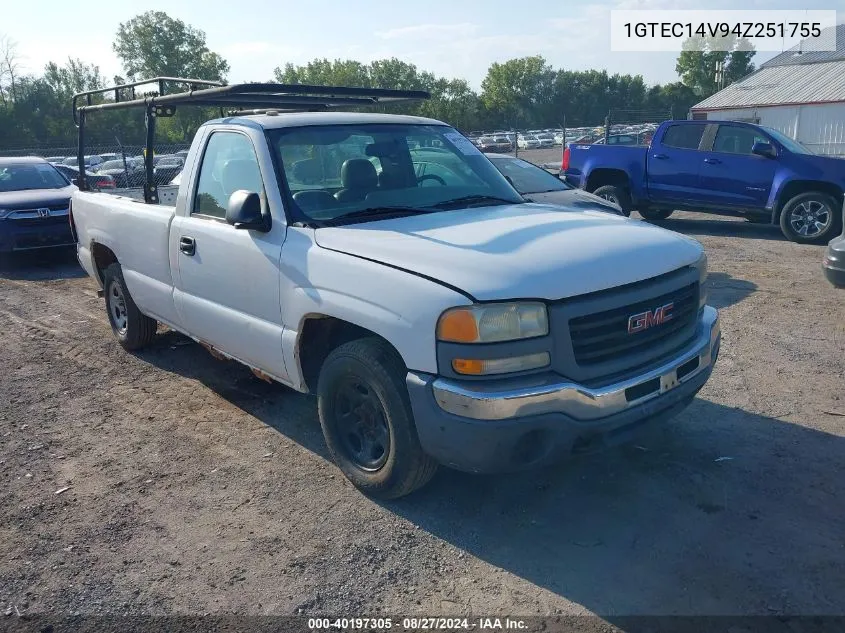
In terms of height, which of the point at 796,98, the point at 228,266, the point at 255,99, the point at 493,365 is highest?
the point at 796,98

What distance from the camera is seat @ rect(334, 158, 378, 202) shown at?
13.6ft

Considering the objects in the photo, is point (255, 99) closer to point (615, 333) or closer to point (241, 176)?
point (241, 176)

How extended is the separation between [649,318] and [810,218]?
8.76 metres

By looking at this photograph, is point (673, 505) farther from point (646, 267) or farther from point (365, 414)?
point (365, 414)

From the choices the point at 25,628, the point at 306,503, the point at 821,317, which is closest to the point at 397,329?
the point at 306,503

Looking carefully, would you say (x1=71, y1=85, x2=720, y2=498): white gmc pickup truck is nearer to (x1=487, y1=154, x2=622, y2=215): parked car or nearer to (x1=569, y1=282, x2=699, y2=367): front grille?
(x1=569, y1=282, x2=699, y2=367): front grille

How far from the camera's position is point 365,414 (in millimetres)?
3680

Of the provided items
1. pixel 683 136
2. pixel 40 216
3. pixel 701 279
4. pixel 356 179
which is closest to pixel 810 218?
pixel 683 136

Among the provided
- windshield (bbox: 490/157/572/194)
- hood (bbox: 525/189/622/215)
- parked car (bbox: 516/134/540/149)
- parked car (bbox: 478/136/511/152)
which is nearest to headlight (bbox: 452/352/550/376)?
hood (bbox: 525/189/622/215)

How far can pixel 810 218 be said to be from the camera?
10680mm

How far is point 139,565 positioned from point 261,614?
2.48 ft

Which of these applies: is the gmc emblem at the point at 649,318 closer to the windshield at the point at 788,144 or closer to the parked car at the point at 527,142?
the windshield at the point at 788,144

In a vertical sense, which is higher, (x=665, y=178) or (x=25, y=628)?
(x=665, y=178)

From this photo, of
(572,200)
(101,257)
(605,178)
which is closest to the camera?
(101,257)
